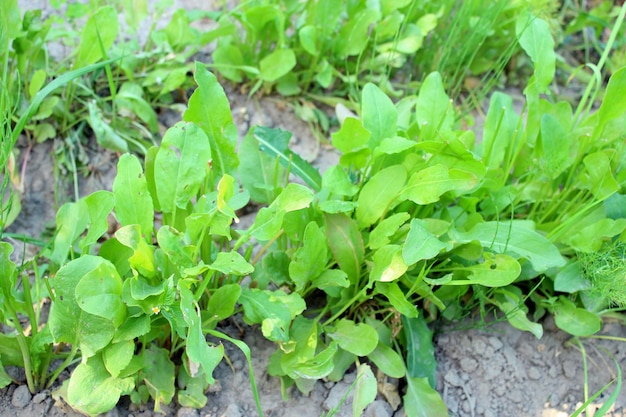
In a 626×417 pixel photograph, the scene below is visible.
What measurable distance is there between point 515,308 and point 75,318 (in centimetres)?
92

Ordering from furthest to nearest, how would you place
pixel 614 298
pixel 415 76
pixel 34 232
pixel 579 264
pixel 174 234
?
1. pixel 415 76
2. pixel 34 232
3. pixel 579 264
4. pixel 614 298
5. pixel 174 234

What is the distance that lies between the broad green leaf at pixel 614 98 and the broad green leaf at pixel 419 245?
60cm

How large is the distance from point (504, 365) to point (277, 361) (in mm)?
554

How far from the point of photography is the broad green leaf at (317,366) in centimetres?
133

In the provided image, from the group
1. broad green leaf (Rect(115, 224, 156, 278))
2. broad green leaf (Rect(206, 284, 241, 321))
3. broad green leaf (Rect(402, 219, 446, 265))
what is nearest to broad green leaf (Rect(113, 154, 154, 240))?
broad green leaf (Rect(115, 224, 156, 278))

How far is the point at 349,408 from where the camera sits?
4.73ft

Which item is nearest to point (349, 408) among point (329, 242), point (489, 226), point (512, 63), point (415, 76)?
point (329, 242)

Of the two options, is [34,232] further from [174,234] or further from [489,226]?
[489,226]

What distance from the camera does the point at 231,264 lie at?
1.26 metres

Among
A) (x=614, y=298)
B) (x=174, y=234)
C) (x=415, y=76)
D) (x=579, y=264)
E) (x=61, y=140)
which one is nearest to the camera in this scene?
(x=174, y=234)

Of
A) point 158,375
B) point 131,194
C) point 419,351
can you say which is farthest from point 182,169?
point 419,351

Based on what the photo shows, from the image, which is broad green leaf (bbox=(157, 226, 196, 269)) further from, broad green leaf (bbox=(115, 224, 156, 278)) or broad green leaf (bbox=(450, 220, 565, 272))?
broad green leaf (bbox=(450, 220, 565, 272))

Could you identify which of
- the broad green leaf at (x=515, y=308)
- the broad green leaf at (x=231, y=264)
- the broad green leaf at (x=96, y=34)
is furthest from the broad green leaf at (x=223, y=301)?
the broad green leaf at (x=96, y=34)

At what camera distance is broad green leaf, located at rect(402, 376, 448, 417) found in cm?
143
